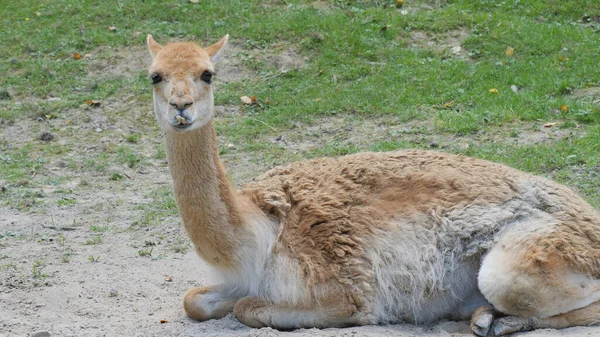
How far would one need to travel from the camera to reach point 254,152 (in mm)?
10320

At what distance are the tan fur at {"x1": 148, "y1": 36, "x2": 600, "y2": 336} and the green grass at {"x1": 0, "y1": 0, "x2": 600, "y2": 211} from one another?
8.25ft

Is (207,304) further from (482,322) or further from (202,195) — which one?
(482,322)

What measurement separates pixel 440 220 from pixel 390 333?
878 millimetres

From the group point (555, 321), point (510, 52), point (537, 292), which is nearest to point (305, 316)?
point (537, 292)

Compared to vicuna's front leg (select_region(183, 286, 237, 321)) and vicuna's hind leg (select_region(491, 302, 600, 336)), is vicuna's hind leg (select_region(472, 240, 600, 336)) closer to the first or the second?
vicuna's hind leg (select_region(491, 302, 600, 336))

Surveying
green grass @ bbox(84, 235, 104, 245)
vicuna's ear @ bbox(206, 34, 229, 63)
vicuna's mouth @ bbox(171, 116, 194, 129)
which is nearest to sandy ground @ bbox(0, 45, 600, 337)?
green grass @ bbox(84, 235, 104, 245)

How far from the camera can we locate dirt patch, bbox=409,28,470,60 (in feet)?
41.6

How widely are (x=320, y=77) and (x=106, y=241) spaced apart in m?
5.00

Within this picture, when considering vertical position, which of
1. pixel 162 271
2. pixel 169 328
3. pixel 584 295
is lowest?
pixel 162 271

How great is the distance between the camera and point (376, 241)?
610cm

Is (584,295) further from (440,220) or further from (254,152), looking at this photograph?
(254,152)

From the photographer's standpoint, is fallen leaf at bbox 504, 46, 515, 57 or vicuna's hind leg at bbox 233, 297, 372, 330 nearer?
vicuna's hind leg at bbox 233, 297, 372, 330

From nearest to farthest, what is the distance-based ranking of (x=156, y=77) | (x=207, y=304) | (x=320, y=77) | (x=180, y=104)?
(x=180, y=104)
(x=156, y=77)
(x=207, y=304)
(x=320, y=77)

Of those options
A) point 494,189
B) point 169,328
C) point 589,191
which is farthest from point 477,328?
point 589,191
